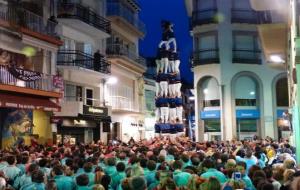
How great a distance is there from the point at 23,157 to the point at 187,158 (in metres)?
4.34

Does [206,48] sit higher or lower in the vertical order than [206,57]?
higher

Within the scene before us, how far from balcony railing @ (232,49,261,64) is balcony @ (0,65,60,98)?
72.2ft

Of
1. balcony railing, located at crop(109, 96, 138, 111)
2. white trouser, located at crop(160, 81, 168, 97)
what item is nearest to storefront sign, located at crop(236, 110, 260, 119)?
white trouser, located at crop(160, 81, 168, 97)

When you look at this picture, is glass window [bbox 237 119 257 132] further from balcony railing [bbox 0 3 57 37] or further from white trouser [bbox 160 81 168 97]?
balcony railing [bbox 0 3 57 37]

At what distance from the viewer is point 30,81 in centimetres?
2447

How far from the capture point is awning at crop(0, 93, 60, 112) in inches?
862

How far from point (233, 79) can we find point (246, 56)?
8.33 ft

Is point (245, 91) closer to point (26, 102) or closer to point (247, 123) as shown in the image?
point (247, 123)

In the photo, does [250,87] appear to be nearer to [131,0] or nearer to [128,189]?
[131,0]

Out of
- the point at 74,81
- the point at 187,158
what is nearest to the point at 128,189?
the point at 187,158

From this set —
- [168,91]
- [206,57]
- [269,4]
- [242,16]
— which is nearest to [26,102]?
[269,4]

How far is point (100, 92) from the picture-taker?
3500 cm

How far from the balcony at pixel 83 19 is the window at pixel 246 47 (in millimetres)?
14227

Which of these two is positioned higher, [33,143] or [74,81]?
[74,81]
